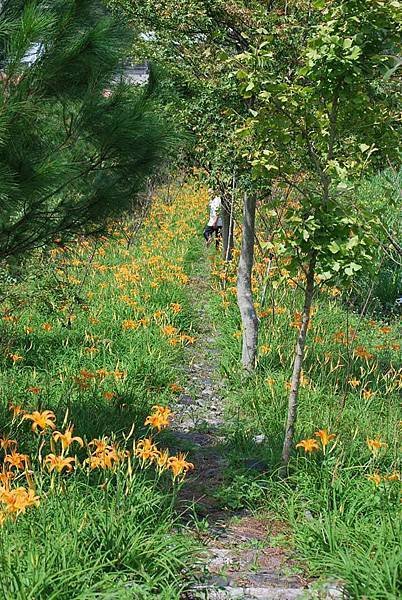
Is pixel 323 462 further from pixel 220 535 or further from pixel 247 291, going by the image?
pixel 247 291

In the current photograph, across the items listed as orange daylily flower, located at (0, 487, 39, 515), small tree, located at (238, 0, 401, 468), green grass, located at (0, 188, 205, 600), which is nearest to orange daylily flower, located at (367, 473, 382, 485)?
small tree, located at (238, 0, 401, 468)

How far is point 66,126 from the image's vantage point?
10.9 feet

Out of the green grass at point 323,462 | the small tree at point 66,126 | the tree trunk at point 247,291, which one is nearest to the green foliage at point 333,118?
the small tree at point 66,126

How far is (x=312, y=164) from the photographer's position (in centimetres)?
414

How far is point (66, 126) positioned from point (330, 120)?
1408 mm

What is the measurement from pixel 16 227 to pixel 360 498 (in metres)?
2.09

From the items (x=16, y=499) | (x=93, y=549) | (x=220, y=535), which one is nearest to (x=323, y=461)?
(x=220, y=535)

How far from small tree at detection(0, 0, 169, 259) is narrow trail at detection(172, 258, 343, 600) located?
1448 mm

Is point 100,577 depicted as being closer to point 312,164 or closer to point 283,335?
point 312,164

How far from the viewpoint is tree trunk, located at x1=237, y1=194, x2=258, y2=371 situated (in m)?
5.96

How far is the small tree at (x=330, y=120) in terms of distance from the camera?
3.54 meters

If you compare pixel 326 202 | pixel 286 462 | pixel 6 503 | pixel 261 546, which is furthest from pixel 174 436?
pixel 6 503

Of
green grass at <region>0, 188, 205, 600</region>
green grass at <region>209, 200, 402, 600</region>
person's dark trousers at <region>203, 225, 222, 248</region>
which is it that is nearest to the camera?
green grass at <region>0, 188, 205, 600</region>

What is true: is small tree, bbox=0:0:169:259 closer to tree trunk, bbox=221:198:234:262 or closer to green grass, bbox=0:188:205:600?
green grass, bbox=0:188:205:600
